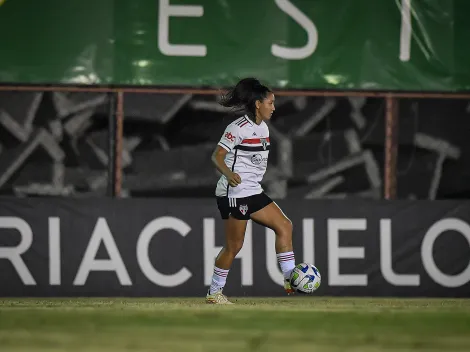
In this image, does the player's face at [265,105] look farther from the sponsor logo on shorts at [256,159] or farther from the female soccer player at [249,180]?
the sponsor logo on shorts at [256,159]

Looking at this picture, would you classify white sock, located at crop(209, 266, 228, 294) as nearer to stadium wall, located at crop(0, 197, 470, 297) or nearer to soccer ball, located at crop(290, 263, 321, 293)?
soccer ball, located at crop(290, 263, 321, 293)

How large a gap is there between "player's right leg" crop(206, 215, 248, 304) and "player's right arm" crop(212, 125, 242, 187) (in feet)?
1.22

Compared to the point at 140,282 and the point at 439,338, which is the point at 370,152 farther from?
the point at 439,338

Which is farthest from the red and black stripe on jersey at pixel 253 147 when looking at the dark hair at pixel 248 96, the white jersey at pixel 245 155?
the dark hair at pixel 248 96

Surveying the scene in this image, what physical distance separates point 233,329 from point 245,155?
2999mm

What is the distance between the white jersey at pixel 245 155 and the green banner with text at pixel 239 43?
2650mm

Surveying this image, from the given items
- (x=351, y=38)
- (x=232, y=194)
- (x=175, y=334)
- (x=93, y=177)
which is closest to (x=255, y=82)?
(x=232, y=194)

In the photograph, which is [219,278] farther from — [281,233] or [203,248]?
[203,248]

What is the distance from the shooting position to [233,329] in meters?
6.87

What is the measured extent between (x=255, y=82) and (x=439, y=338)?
385cm

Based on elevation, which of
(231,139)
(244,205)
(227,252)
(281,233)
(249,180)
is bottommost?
(227,252)

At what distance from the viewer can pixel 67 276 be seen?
1198 centimetres

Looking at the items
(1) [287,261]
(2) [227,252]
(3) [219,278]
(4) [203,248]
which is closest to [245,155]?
(2) [227,252]

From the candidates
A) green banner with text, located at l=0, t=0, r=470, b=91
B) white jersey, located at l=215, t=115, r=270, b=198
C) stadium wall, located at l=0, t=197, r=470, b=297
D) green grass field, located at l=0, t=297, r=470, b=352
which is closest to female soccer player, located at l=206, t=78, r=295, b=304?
white jersey, located at l=215, t=115, r=270, b=198
